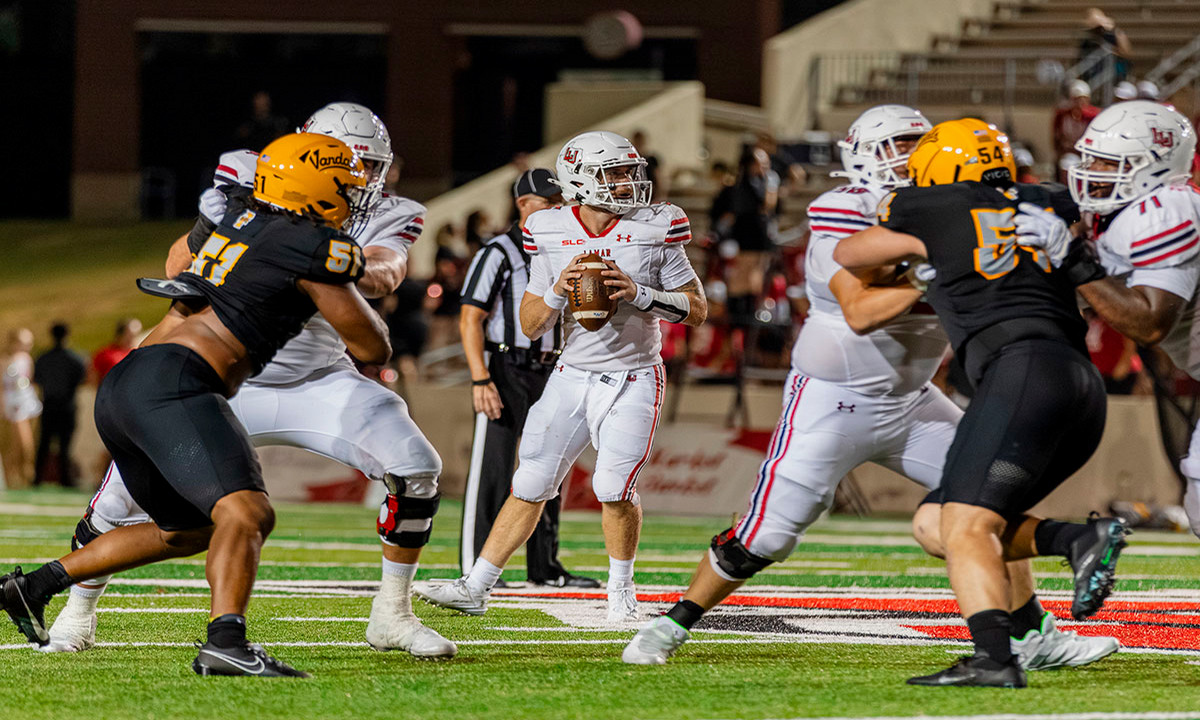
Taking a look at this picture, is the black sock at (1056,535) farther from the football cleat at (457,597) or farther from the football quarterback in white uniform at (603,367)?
the football cleat at (457,597)

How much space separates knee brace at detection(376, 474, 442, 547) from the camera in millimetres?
5281

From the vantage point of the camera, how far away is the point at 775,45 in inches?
Answer: 833

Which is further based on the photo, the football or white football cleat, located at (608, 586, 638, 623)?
white football cleat, located at (608, 586, 638, 623)

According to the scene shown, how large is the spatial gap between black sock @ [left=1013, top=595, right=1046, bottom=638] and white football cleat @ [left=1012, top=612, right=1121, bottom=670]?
0.02m

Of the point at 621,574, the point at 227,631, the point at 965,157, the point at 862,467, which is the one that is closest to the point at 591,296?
the point at 621,574

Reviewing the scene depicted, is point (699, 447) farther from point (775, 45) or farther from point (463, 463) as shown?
point (775, 45)

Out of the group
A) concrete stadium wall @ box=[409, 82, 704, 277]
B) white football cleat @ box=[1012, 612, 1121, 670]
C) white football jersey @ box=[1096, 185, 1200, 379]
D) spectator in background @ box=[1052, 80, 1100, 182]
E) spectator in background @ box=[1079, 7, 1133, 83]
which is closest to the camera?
white football cleat @ box=[1012, 612, 1121, 670]

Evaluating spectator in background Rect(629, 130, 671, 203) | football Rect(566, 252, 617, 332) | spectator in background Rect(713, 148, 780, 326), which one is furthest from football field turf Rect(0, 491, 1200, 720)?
spectator in background Rect(629, 130, 671, 203)

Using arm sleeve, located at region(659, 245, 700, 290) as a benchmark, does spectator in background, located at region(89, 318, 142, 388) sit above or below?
below

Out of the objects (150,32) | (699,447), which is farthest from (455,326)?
(150,32)

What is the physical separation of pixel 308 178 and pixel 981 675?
8.04ft

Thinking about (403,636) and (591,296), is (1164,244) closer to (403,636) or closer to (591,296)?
(591,296)

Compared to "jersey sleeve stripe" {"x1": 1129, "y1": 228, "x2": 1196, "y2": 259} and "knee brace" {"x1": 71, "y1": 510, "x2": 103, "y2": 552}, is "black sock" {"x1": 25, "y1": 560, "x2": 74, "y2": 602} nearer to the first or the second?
"knee brace" {"x1": 71, "y1": 510, "x2": 103, "y2": 552}

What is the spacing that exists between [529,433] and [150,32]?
23225mm
